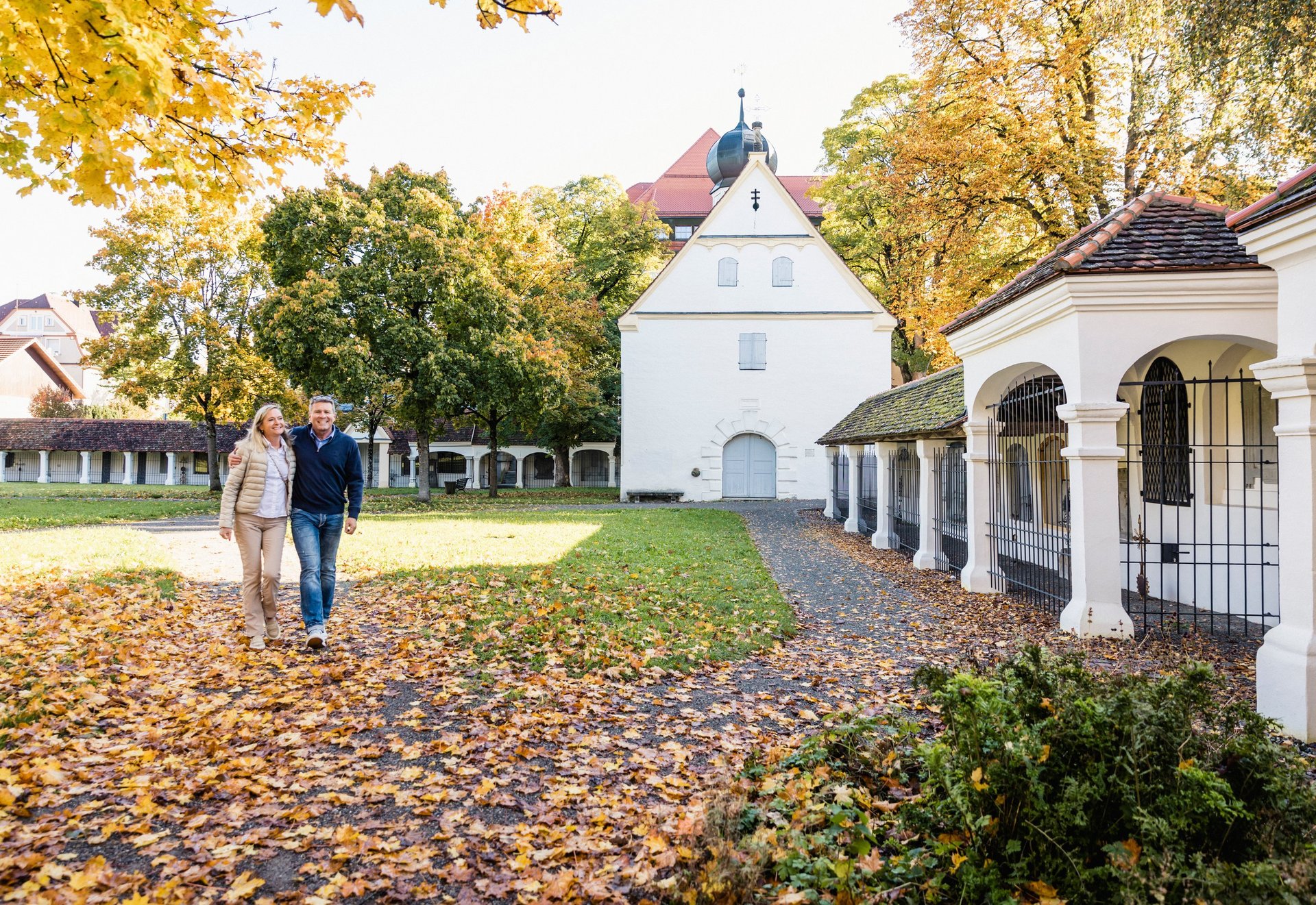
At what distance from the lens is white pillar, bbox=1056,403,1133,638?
7.34 meters

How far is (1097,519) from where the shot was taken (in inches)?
292

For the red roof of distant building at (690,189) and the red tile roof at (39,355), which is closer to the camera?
the red roof of distant building at (690,189)

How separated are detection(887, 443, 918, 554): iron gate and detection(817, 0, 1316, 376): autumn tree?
11.5 feet

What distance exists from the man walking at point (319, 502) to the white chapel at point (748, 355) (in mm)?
22403

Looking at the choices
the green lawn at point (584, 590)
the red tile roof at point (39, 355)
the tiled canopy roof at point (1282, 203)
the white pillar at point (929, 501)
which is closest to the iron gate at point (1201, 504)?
the white pillar at point (929, 501)

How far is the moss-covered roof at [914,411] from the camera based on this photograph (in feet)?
37.6

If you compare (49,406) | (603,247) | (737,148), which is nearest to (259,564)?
(603,247)

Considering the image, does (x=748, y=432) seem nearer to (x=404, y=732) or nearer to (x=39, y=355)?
(x=404, y=732)

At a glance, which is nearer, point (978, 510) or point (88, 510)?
point (978, 510)

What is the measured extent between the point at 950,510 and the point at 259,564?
939 centimetres

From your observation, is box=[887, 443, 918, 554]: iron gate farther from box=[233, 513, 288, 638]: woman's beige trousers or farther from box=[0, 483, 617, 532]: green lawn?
box=[0, 483, 617, 532]: green lawn

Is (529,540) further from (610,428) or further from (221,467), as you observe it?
(221,467)

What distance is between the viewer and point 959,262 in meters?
18.0

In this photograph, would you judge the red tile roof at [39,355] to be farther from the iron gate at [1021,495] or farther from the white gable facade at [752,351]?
the iron gate at [1021,495]
